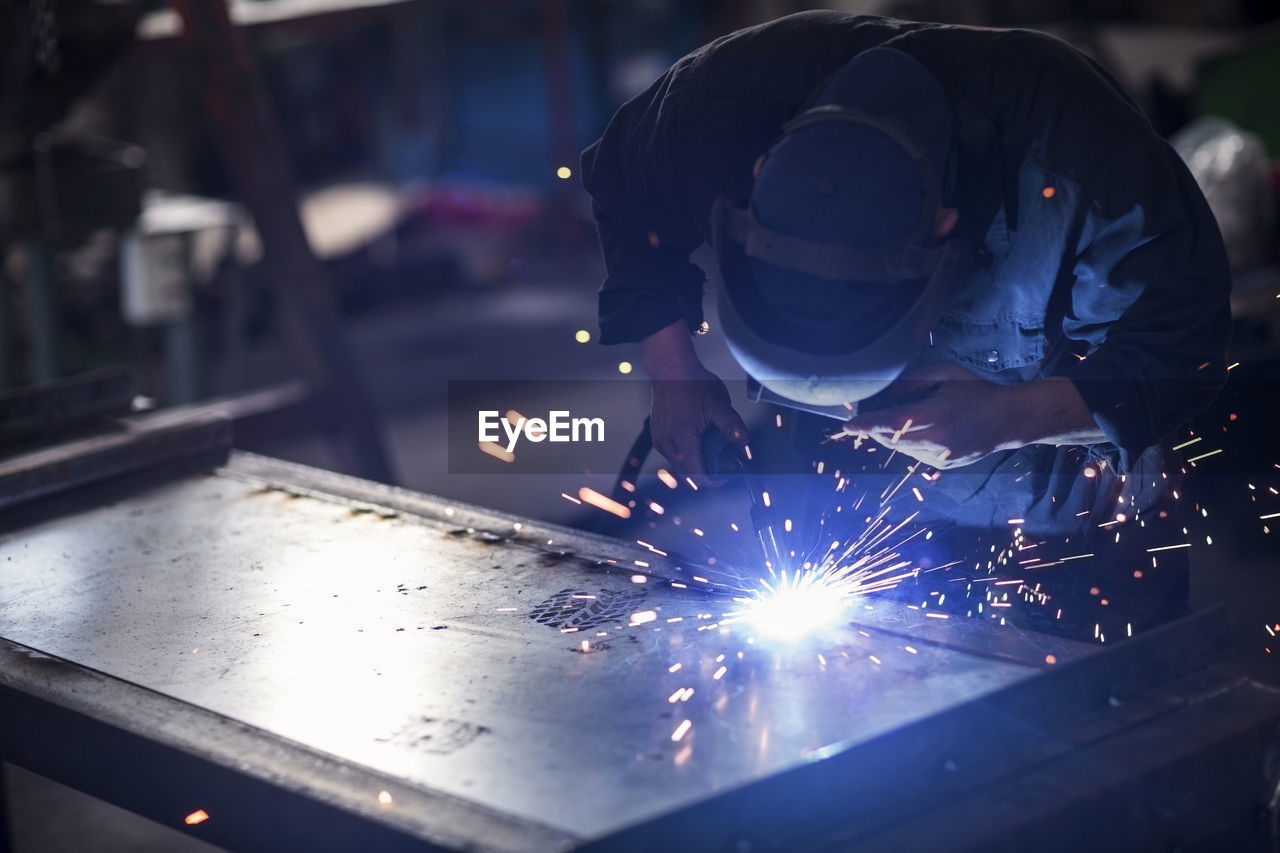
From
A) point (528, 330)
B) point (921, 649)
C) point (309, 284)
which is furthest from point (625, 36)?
point (921, 649)

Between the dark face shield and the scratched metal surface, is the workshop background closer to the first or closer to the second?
the scratched metal surface

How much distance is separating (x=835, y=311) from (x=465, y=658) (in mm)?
578

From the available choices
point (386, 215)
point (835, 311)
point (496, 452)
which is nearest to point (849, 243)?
point (835, 311)

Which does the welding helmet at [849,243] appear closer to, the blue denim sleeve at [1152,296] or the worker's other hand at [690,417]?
the blue denim sleeve at [1152,296]

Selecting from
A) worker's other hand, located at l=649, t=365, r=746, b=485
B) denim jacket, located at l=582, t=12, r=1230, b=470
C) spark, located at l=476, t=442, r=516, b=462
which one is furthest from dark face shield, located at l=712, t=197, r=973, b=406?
spark, located at l=476, t=442, r=516, b=462

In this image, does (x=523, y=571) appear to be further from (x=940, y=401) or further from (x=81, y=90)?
(x=81, y=90)

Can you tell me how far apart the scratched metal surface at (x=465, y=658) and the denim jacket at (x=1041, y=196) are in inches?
17.3

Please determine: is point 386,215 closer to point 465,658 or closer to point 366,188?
point 366,188

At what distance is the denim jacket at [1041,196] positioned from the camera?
56.8 inches

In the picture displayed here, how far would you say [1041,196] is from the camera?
152cm

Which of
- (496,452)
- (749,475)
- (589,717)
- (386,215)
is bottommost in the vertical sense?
(496,452)

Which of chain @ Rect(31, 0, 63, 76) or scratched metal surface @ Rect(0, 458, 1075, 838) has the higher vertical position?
chain @ Rect(31, 0, 63, 76)

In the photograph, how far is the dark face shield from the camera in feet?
4.38

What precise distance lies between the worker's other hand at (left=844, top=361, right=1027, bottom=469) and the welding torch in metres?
0.32
